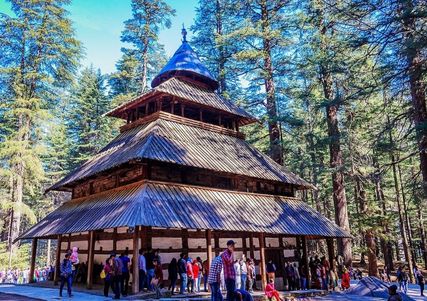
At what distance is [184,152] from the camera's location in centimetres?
1686

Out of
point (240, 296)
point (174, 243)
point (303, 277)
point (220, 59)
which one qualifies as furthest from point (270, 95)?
point (240, 296)

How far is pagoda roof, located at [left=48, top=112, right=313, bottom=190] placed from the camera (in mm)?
15789

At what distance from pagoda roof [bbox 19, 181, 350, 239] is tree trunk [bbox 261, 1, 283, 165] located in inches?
269

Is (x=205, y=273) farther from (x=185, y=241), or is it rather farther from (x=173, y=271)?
(x=173, y=271)

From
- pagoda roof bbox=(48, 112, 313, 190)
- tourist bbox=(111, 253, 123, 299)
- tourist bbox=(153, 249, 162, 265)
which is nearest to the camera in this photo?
tourist bbox=(111, 253, 123, 299)

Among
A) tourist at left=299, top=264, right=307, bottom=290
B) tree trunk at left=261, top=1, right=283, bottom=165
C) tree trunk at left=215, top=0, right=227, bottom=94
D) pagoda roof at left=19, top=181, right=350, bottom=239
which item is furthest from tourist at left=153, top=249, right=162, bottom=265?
tree trunk at left=215, top=0, right=227, bottom=94

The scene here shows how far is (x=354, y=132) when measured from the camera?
2734 cm

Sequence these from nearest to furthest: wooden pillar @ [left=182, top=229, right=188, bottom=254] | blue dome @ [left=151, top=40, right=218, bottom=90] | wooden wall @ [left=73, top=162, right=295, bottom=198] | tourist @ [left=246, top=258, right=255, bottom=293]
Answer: wooden wall @ [left=73, top=162, right=295, bottom=198]
wooden pillar @ [left=182, top=229, right=188, bottom=254]
tourist @ [left=246, top=258, right=255, bottom=293]
blue dome @ [left=151, top=40, right=218, bottom=90]

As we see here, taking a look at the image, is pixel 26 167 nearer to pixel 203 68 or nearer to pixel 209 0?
pixel 203 68

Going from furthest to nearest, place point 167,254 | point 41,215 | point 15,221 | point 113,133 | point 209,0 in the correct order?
point 41,215
point 113,133
point 209,0
point 15,221
point 167,254

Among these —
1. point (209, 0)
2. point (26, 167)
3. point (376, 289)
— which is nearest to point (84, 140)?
point (26, 167)

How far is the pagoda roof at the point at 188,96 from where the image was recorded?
19891mm

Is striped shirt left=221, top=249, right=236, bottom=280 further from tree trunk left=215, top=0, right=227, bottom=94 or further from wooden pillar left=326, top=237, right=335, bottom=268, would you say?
tree trunk left=215, top=0, right=227, bottom=94

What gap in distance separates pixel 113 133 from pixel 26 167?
1429cm
